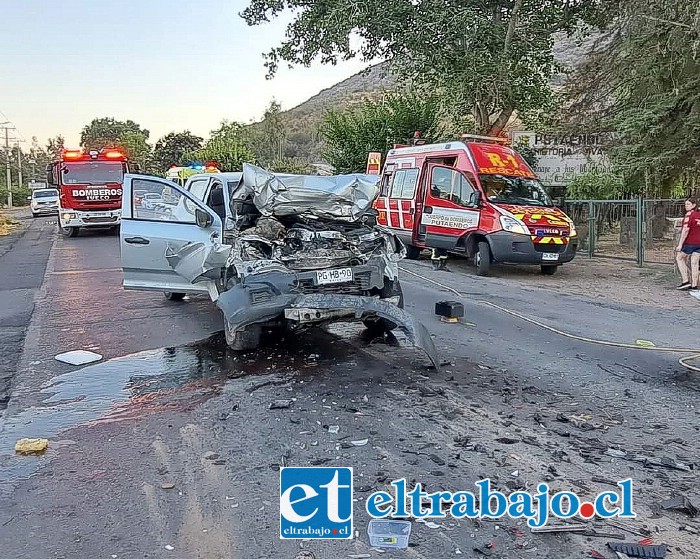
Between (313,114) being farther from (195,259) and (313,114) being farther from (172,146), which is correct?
(195,259)

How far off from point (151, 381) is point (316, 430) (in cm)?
207

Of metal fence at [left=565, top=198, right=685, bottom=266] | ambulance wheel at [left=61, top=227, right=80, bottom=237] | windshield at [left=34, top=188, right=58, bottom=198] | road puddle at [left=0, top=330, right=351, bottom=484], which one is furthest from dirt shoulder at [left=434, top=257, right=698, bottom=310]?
windshield at [left=34, top=188, right=58, bottom=198]

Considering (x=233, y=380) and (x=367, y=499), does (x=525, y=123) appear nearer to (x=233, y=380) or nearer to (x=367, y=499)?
(x=233, y=380)

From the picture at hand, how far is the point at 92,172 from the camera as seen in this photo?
22.2 metres

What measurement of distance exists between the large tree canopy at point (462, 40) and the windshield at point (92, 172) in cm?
728

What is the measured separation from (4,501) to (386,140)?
22.5m

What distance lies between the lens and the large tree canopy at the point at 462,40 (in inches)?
640

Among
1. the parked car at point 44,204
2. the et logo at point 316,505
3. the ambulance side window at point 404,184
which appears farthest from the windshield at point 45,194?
the et logo at point 316,505

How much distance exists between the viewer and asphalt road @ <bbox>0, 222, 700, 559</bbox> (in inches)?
139

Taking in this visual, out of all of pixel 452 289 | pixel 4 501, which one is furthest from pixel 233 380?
pixel 452 289

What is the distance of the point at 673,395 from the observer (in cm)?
582

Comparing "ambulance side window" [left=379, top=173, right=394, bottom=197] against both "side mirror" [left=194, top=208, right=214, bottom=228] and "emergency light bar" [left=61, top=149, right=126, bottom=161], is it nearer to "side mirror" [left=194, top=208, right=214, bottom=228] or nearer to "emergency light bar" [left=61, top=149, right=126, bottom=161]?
"side mirror" [left=194, top=208, right=214, bottom=228]

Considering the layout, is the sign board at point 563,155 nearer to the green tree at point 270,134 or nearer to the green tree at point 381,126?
the green tree at point 381,126

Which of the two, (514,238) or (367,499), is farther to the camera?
(514,238)
